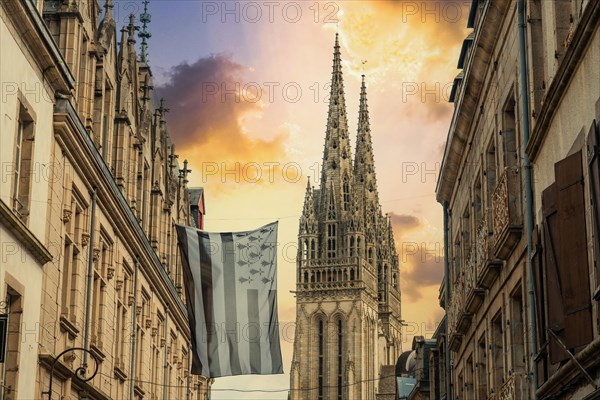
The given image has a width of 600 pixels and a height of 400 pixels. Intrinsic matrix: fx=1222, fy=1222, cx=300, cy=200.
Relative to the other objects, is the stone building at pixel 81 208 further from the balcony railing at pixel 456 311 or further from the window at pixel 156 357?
the balcony railing at pixel 456 311

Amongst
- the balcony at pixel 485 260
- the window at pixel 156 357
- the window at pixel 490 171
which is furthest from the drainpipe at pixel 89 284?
the window at pixel 156 357

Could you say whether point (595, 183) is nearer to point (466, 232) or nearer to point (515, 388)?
point (515, 388)

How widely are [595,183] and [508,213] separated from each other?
8331 mm

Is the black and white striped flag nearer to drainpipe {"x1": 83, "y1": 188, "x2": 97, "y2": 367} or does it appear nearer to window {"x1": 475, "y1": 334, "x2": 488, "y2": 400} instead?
drainpipe {"x1": 83, "y1": 188, "x2": 97, "y2": 367}

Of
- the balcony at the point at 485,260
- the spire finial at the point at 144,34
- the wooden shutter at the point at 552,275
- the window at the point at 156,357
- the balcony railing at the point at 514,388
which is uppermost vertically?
the spire finial at the point at 144,34

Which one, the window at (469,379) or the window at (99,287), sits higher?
the window at (99,287)

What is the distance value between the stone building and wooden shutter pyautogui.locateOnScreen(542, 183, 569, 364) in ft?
37.9

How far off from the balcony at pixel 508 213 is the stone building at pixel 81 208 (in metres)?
10.8

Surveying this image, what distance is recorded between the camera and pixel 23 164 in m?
Answer: 29.4

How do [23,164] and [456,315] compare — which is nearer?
[23,164]

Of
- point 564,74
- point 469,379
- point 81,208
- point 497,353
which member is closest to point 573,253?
point 564,74

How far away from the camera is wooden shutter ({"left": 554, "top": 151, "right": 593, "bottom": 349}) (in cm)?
1919

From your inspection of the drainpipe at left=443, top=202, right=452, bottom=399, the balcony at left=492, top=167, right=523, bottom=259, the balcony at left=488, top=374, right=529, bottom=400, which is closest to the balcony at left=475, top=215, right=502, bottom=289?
the balcony at left=492, top=167, right=523, bottom=259

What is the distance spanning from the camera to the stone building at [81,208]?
28.5 meters
